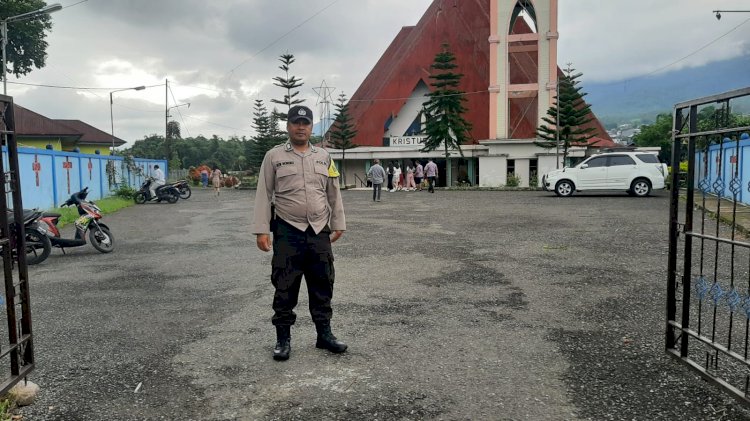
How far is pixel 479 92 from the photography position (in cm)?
3759

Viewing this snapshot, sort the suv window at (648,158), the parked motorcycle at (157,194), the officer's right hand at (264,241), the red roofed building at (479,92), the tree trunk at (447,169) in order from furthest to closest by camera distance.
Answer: the tree trunk at (447,169), the red roofed building at (479,92), the parked motorcycle at (157,194), the suv window at (648,158), the officer's right hand at (264,241)

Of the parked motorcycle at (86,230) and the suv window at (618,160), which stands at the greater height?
the suv window at (618,160)

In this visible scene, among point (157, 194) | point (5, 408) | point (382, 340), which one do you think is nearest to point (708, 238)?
point (382, 340)

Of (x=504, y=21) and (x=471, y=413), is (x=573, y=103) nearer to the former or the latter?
(x=504, y=21)

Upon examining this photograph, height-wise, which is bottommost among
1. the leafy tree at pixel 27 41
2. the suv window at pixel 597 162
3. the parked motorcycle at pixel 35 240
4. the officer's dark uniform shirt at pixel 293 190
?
the parked motorcycle at pixel 35 240

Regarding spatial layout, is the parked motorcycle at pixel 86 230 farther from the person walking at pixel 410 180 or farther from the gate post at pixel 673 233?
the person walking at pixel 410 180

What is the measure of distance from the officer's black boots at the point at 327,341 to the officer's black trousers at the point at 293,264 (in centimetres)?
Answer: 5

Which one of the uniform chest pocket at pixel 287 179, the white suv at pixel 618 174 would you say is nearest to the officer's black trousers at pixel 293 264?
the uniform chest pocket at pixel 287 179

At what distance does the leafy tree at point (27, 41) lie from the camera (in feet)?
106

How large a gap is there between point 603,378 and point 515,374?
52cm

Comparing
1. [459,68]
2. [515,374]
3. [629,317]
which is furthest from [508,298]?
[459,68]

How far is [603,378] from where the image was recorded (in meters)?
3.41

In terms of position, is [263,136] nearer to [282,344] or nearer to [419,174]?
[419,174]

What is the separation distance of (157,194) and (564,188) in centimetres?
1494
